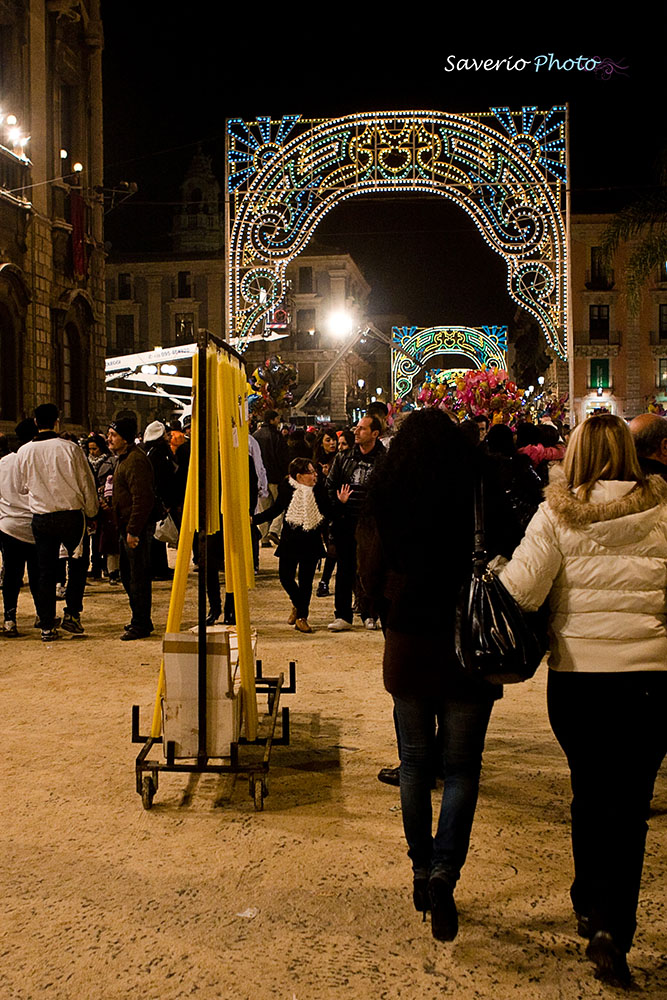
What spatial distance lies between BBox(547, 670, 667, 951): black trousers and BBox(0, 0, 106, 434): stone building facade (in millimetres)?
16457

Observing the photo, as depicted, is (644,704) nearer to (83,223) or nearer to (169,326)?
(83,223)

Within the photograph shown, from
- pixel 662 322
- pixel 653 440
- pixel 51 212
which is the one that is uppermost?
pixel 662 322

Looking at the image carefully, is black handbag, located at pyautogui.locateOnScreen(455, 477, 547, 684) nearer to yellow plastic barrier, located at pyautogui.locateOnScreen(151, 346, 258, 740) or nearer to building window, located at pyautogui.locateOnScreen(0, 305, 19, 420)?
yellow plastic barrier, located at pyautogui.locateOnScreen(151, 346, 258, 740)

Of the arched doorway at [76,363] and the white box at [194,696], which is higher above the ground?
the arched doorway at [76,363]

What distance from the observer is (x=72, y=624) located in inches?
344

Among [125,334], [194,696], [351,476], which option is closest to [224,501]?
[194,696]

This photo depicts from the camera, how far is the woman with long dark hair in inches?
→ 131

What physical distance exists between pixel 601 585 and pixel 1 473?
694 centimetres

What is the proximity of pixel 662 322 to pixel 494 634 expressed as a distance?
57606mm

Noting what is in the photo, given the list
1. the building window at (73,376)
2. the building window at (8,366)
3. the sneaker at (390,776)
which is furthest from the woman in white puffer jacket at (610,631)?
the building window at (73,376)

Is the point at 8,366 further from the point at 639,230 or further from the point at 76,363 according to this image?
the point at 639,230

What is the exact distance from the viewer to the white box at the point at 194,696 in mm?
4613

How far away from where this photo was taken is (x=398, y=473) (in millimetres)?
3379

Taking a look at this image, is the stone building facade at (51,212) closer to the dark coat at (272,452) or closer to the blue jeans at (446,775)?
the dark coat at (272,452)
